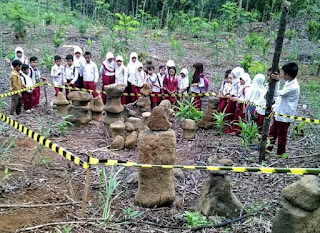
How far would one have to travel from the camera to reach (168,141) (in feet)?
11.5

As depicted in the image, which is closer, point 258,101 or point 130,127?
point 130,127

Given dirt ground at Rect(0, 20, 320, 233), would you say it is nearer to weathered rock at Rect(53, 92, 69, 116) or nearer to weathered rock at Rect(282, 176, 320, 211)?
weathered rock at Rect(282, 176, 320, 211)

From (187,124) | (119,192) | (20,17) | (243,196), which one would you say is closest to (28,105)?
(187,124)

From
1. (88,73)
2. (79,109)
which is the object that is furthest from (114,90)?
(88,73)

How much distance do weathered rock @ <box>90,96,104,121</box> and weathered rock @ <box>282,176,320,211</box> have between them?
14.5 ft

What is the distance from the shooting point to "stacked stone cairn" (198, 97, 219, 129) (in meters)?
6.34

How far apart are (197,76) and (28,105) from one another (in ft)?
11.9

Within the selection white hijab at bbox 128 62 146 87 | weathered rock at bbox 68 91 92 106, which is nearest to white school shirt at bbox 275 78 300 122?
weathered rock at bbox 68 91 92 106

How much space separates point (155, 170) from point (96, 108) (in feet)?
11.0

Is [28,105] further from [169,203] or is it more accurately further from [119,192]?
[169,203]

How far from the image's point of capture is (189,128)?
588 cm

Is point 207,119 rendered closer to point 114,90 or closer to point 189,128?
point 189,128

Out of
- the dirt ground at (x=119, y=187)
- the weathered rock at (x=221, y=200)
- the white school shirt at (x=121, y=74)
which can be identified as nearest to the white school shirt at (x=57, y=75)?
the white school shirt at (x=121, y=74)

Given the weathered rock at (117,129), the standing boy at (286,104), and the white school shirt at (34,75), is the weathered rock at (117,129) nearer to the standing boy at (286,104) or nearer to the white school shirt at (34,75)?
the standing boy at (286,104)
